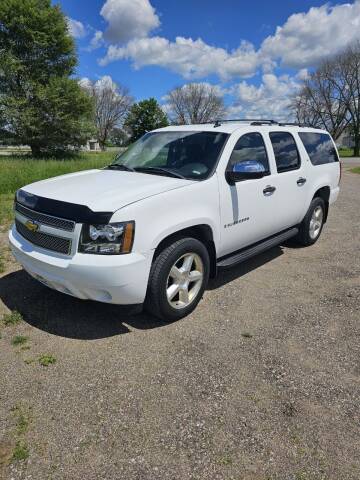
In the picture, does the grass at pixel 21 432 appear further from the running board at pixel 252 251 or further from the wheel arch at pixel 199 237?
the running board at pixel 252 251

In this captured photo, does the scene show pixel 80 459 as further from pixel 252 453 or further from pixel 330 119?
pixel 330 119

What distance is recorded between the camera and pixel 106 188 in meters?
3.29

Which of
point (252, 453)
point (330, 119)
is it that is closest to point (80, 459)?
point (252, 453)

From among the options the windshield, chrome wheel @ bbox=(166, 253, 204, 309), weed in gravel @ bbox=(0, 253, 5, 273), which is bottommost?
weed in gravel @ bbox=(0, 253, 5, 273)

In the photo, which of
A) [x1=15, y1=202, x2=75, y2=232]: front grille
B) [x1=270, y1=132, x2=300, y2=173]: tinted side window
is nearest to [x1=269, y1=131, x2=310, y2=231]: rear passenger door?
[x1=270, y1=132, x2=300, y2=173]: tinted side window

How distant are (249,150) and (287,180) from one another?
0.88m

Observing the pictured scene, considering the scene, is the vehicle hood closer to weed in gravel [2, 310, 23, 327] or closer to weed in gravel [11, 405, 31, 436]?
weed in gravel [2, 310, 23, 327]

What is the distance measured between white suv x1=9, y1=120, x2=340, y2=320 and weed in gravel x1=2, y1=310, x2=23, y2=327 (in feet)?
1.57

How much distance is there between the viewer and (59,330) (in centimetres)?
338

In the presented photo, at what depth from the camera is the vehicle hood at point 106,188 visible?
9.76 ft

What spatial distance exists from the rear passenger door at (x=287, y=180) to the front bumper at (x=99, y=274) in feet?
7.64

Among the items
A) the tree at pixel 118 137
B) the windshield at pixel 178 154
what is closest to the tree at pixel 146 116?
the tree at pixel 118 137

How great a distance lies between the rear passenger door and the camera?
4625 millimetres

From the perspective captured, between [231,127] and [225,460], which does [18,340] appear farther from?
[231,127]
